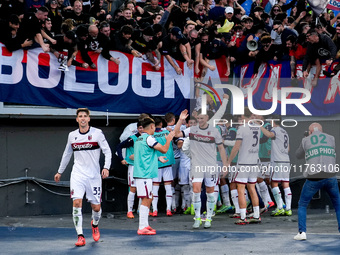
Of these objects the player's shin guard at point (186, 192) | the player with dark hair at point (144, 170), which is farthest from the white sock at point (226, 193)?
the player with dark hair at point (144, 170)

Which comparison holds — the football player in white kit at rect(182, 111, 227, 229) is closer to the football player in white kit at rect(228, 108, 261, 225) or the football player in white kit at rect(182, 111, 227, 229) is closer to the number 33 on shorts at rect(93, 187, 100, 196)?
the football player in white kit at rect(228, 108, 261, 225)

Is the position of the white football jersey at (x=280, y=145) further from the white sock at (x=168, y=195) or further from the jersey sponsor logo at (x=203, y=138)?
the jersey sponsor logo at (x=203, y=138)

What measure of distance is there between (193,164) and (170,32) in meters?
4.93

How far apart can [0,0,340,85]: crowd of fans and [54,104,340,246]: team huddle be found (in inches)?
63.7

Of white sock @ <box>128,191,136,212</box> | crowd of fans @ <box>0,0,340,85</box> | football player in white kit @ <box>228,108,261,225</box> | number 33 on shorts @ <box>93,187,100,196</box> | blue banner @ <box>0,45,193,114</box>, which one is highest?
crowd of fans @ <box>0,0,340,85</box>

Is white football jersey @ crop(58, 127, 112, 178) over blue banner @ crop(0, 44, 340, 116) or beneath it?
beneath

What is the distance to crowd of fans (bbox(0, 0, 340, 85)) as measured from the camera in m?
14.6

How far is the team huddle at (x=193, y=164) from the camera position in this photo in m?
10.7

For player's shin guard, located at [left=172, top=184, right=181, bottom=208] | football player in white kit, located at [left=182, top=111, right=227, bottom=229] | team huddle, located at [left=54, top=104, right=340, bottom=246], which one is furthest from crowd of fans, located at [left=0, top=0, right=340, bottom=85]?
football player in white kit, located at [left=182, top=111, right=227, bottom=229]

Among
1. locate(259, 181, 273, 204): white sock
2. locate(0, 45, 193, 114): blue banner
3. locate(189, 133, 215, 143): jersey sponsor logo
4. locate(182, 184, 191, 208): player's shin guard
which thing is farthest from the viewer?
locate(182, 184, 191, 208): player's shin guard

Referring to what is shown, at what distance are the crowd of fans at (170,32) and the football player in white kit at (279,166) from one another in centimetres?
233

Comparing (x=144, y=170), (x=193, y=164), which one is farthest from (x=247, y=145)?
(x=144, y=170)

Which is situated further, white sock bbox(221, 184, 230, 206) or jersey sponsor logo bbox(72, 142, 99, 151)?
white sock bbox(221, 184, 230, 206)

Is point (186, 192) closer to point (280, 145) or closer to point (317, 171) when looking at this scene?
point (280, 145)
